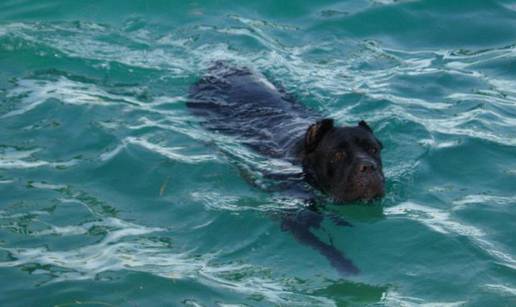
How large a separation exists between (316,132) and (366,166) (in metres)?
0.96

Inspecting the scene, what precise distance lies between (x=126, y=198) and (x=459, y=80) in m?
6.10

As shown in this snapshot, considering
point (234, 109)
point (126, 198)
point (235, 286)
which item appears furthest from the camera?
point (234, 109)

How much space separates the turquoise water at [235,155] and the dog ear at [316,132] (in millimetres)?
453

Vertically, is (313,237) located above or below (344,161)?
below

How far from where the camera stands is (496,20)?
614 inches

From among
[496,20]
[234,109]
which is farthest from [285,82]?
[496,20]

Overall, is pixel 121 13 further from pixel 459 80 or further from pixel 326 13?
pixel 459 80

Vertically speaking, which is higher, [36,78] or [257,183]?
[36,78]

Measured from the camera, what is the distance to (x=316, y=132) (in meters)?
9.67

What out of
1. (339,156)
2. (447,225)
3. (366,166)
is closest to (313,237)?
(366,166)

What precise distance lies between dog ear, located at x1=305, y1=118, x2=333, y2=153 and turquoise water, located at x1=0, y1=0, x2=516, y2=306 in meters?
0.45

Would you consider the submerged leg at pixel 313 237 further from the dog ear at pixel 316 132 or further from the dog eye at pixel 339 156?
the dog ear at pixel 316 132

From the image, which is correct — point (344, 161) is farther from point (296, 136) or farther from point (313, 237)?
point (296, 136)

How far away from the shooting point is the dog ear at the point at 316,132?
31.4ft
